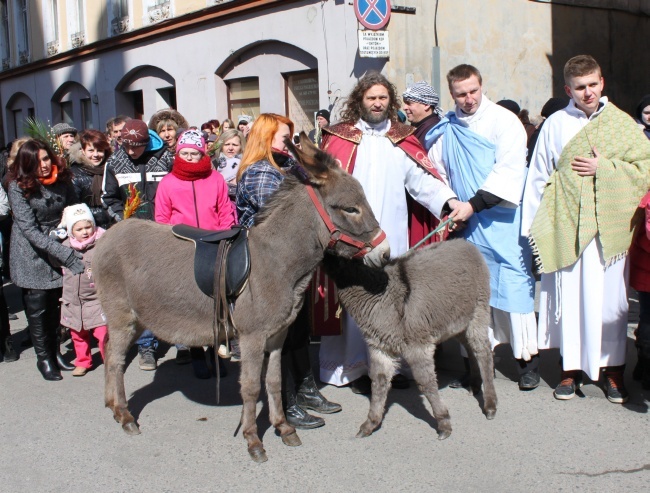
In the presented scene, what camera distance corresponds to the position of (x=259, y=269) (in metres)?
4.09

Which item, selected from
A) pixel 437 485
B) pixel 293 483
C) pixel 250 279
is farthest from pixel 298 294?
pixel 437 485

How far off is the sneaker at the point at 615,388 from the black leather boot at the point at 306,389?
192 centimetres

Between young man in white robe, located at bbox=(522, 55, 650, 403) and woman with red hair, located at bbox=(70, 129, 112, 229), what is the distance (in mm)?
4121

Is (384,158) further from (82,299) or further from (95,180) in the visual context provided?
(95,180)

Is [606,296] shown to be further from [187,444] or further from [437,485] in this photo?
[187,444]

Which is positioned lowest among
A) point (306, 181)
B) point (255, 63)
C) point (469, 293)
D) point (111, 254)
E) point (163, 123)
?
point (469, 293)

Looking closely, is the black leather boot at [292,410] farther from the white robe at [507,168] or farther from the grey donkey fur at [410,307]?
the white robe at [507,168]

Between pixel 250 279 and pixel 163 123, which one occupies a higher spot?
pixel 163 123

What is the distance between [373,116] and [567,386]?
7.89ft

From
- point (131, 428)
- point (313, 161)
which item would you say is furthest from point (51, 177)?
point (313, 161)

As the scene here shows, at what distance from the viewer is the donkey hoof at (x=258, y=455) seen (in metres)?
4.10

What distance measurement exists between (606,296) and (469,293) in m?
1.06

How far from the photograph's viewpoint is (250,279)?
408 cm

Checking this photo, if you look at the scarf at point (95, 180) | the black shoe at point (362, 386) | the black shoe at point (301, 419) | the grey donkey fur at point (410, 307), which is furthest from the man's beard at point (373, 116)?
the scarf at point (95, 180)
